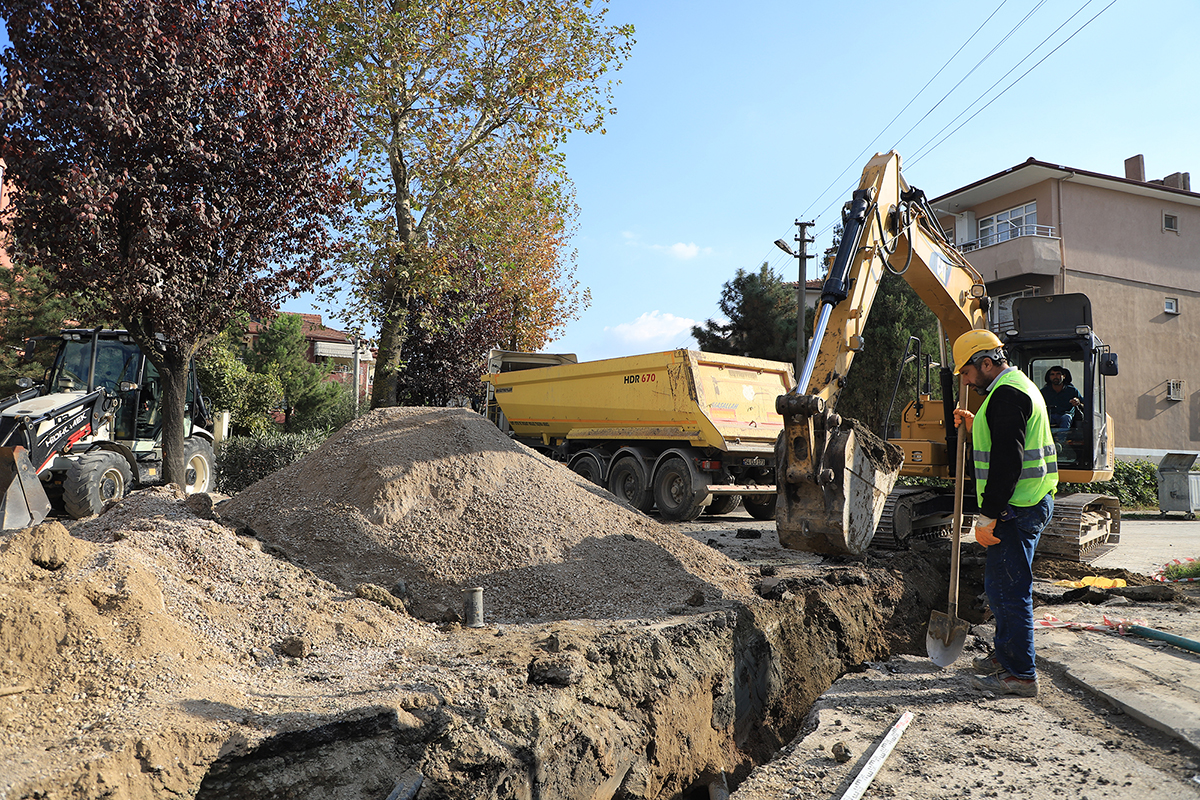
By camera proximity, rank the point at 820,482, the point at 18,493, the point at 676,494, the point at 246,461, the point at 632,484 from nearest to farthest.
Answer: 1. the point at 820,482
2. the point at 18,493
3. the point at 676,494
4. the point at 632,484
5. the point at 246,461

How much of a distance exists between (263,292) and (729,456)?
6822mm

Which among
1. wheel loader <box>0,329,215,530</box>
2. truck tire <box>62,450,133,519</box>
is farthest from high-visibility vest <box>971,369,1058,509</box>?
truck tire <box>62,450,133,519</box>

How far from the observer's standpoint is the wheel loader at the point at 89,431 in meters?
8.55

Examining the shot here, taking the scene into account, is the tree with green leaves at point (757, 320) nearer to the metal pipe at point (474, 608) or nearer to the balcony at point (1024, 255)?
the balcony at point (1024, 255)

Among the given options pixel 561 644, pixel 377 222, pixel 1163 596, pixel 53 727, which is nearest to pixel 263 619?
pixel 53 727

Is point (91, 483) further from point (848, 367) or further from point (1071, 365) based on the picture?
point (1071, 365)

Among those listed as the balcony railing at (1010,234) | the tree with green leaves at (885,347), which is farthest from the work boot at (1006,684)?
the balcony railing at (1010,234)

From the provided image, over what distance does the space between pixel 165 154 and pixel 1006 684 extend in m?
9.29

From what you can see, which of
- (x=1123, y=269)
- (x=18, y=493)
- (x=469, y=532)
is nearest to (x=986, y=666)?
(x=469, y=532)

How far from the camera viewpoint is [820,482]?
17.0ft

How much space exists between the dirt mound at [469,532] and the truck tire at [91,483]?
343cm

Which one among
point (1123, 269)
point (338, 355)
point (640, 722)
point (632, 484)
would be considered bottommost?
point (640, 722)

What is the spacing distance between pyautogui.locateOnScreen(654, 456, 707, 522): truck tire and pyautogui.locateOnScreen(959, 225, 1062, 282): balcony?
17.0 metres

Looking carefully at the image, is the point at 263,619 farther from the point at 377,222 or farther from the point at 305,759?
the point at 377,222
